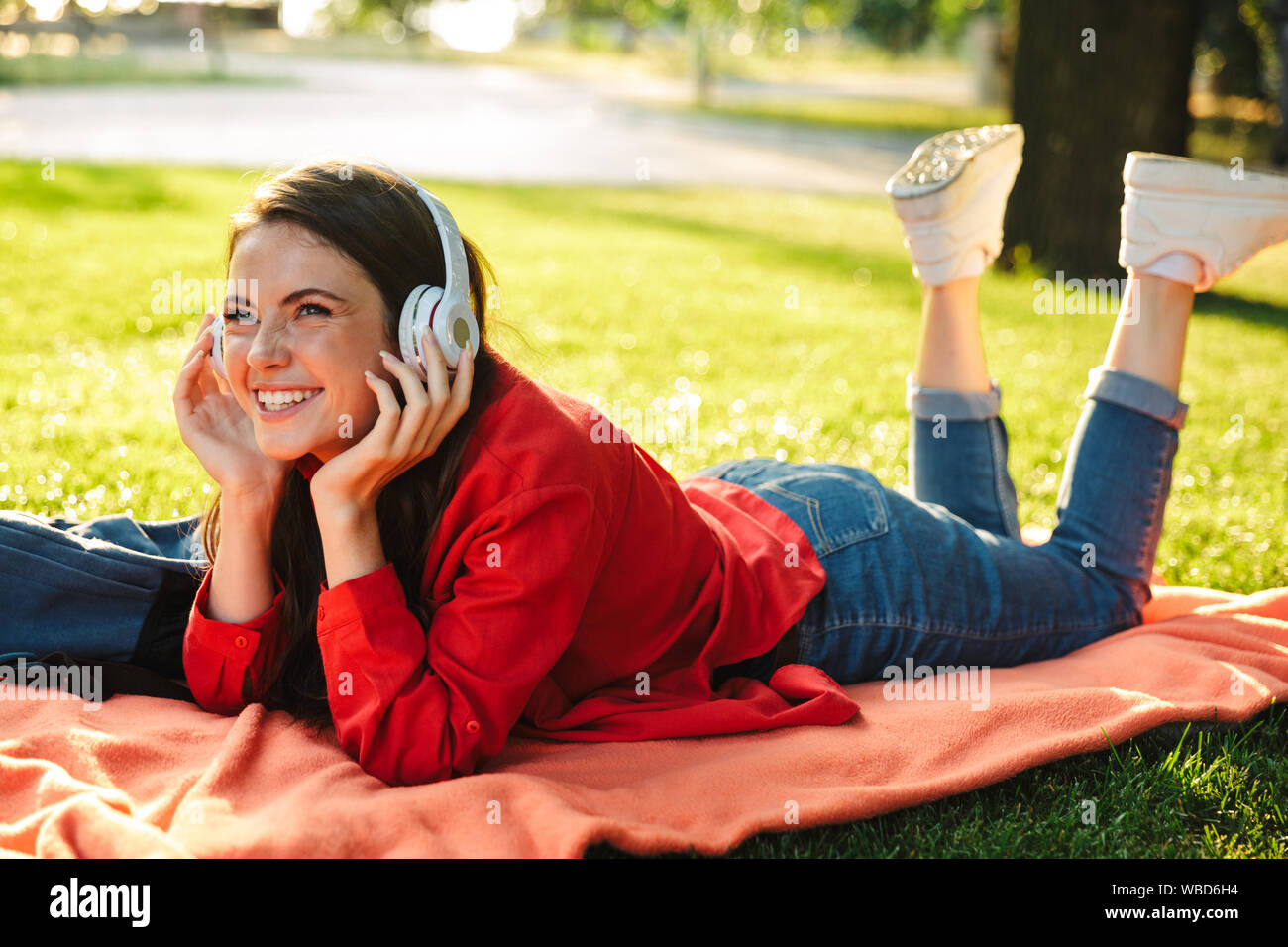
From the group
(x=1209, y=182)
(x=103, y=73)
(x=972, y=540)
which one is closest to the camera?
(x=972, y=540)

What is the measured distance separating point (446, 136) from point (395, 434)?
1956cm

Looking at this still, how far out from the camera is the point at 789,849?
7.11ft

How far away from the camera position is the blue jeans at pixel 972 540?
266 centimetres

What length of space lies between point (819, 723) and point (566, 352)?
426 cm

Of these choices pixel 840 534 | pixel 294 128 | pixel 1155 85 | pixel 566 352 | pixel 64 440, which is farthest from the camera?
pixel 294 128

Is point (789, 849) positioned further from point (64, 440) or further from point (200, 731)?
point (64, 440)

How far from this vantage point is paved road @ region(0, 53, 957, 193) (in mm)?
15797

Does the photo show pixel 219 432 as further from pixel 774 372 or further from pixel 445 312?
pixel 774 372

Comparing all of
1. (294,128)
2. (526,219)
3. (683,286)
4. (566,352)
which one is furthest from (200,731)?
(294,128)

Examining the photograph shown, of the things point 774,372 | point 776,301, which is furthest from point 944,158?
point 776,301

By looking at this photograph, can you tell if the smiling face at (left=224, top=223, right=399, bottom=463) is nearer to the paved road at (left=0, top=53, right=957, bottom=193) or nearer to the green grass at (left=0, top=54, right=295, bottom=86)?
the paved road at (left=0, top=53, right=957, bottom=193)

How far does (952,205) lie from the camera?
312cm

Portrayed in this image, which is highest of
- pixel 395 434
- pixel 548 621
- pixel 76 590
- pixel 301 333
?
pixel 301 333

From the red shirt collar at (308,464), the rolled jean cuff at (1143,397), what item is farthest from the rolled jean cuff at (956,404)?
the red shirt collar at (308,464)
